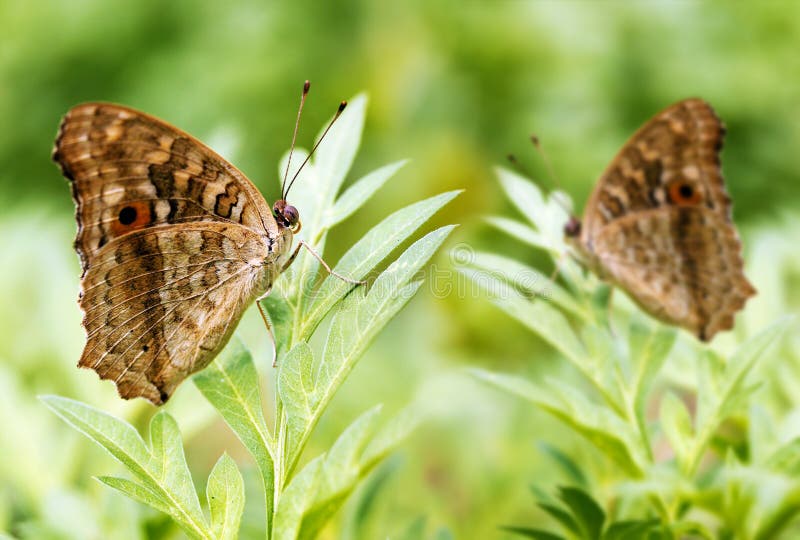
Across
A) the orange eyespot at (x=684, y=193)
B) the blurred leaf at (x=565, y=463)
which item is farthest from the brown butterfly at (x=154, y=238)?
the orange eyespot at (x=684, y=193)

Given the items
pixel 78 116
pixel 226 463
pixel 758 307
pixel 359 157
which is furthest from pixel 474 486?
pixel 359 157

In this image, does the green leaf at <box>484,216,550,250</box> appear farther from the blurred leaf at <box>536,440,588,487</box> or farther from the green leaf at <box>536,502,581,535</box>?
the green leaf at <box>536,502,581,535</box>

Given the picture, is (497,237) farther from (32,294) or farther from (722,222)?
(32,294)

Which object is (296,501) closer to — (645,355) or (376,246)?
(376,246)

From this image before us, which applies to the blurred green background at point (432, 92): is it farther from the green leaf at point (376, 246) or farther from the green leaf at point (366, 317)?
the green leaf at point (366, 317)

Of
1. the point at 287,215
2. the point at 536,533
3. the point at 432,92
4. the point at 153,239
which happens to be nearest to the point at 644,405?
the point at 536,533

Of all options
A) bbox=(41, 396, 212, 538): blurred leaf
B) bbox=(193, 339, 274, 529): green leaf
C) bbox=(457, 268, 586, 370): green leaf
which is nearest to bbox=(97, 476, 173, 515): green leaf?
bbox=(41, 396, 212, 538): blurred leaf
